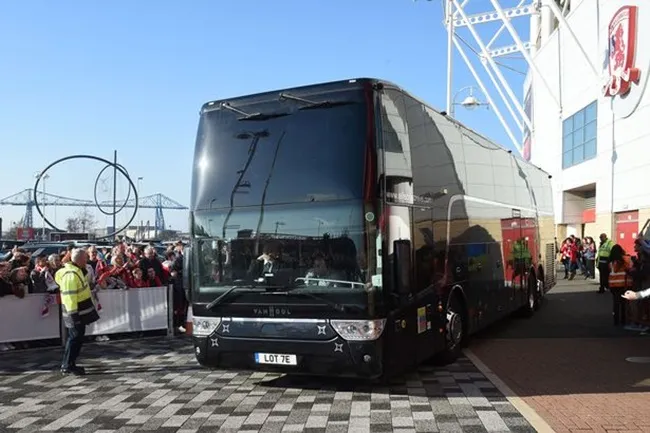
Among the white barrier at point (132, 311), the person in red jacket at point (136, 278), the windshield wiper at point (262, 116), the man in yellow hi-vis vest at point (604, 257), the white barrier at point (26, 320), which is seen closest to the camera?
the windshield wiper at point (262, 116)

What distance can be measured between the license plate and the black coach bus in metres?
0.01

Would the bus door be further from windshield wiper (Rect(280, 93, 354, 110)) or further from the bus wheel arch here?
the bus wheel arch

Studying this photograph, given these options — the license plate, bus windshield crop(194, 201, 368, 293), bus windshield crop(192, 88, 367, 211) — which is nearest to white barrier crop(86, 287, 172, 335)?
bus windshield crop(194, 201, 368, 293)

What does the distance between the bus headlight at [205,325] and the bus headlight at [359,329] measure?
5.00 feet

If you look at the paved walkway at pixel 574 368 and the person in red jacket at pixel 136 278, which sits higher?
the person in red jacket at pixel 136 278

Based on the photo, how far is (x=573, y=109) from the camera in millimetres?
29922

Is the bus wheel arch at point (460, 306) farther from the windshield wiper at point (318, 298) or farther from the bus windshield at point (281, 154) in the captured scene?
the bus windshield at point (281, 154)

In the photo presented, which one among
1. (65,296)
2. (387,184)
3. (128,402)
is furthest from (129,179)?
(387,184)

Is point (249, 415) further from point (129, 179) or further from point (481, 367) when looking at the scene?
point (129, 179)

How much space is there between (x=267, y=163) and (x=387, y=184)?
4.71ft

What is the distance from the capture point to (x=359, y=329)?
657 cm

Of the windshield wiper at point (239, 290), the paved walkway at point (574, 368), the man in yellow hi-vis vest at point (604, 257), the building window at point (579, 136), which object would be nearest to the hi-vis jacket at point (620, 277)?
the paved walkway at point (574, 368)

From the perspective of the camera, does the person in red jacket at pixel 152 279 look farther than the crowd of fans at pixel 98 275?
Yes

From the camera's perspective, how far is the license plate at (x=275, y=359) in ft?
22.6
